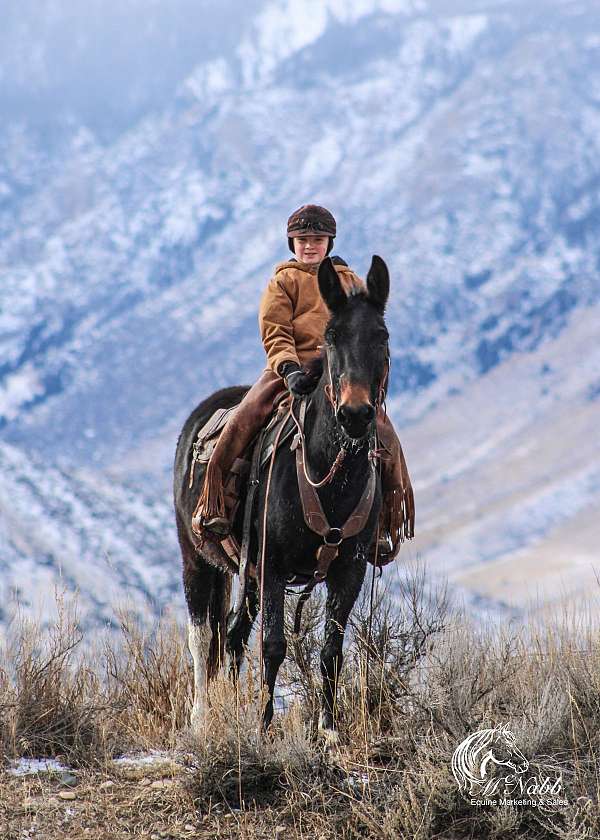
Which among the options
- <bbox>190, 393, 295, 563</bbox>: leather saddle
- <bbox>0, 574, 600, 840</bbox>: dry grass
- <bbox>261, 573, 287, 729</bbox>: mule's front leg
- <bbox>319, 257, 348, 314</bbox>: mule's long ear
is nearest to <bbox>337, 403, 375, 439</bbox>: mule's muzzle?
<bbox>319, 257, 348, 314</bbox>: mule's long ear

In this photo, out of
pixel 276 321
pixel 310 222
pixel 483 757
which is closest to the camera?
pixel 483 757

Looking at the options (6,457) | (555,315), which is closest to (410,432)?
(555,315)

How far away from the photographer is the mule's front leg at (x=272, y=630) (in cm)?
613

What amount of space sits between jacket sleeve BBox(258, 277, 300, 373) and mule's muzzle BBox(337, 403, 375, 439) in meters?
1.14

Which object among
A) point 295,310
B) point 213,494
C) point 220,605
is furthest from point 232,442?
point 220,605

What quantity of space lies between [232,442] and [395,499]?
1.07 meters

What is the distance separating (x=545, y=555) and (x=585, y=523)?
9360mm

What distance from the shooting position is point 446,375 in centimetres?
18562

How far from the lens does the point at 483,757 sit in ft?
18.5

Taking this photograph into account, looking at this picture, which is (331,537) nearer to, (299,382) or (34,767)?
(299,382)

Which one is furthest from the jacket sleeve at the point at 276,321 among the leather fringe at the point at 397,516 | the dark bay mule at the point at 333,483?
the leather fringe at the point at 397,516

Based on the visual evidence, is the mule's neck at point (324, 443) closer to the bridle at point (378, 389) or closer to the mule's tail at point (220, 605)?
the bridle at point (378, 389)

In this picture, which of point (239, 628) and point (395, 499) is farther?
point (395, 499)

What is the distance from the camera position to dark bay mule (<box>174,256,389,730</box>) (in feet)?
18.6
